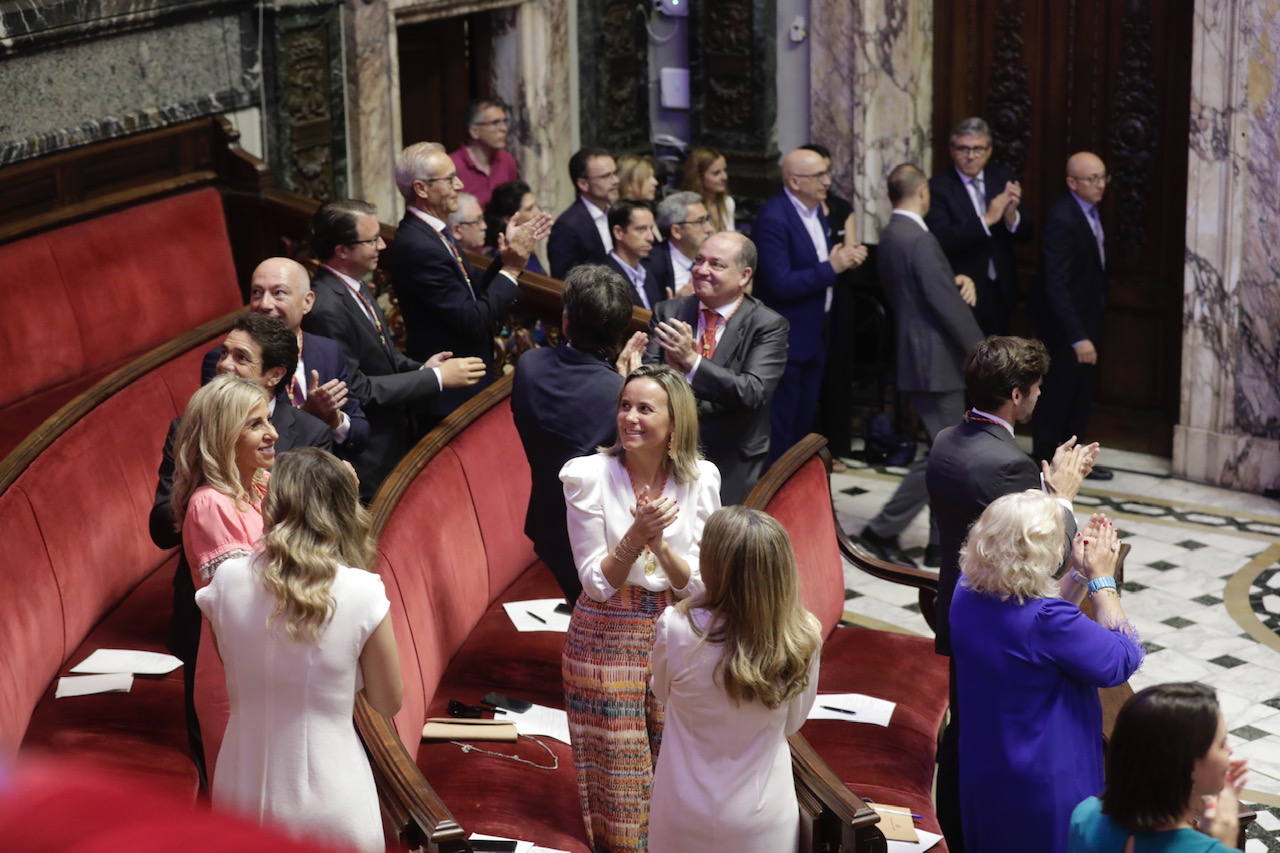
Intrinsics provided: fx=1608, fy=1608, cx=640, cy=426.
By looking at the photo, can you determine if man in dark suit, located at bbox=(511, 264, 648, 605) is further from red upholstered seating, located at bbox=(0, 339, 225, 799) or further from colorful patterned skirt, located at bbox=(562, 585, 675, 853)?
red upholstered seating, located at bbox=(0, 339, 225, 799)

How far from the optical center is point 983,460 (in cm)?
442

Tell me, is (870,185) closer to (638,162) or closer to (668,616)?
(638,162)

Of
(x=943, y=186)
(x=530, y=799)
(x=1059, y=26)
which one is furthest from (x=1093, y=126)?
(x=530, y=799)

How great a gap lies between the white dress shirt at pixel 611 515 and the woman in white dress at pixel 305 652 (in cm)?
71

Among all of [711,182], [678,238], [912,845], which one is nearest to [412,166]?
[678,238]

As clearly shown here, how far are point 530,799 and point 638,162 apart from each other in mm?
4711

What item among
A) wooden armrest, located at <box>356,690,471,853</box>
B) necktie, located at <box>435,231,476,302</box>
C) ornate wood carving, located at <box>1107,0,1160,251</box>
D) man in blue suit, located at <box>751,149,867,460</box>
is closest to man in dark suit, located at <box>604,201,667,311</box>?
man in blue suit, located at <box>751,149,867,460</box>

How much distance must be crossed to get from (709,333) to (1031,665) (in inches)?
95.5

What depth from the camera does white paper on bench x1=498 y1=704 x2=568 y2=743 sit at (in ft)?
15.0

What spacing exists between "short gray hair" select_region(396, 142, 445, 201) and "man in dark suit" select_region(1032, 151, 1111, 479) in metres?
3.64

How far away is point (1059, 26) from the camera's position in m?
9.02

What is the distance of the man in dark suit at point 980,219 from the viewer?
8.32 metres

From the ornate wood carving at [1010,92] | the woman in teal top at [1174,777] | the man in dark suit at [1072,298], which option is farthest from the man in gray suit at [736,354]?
the ornate wood carving at [1010,92]

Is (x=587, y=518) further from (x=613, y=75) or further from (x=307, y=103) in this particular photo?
(x=613, y=75)
